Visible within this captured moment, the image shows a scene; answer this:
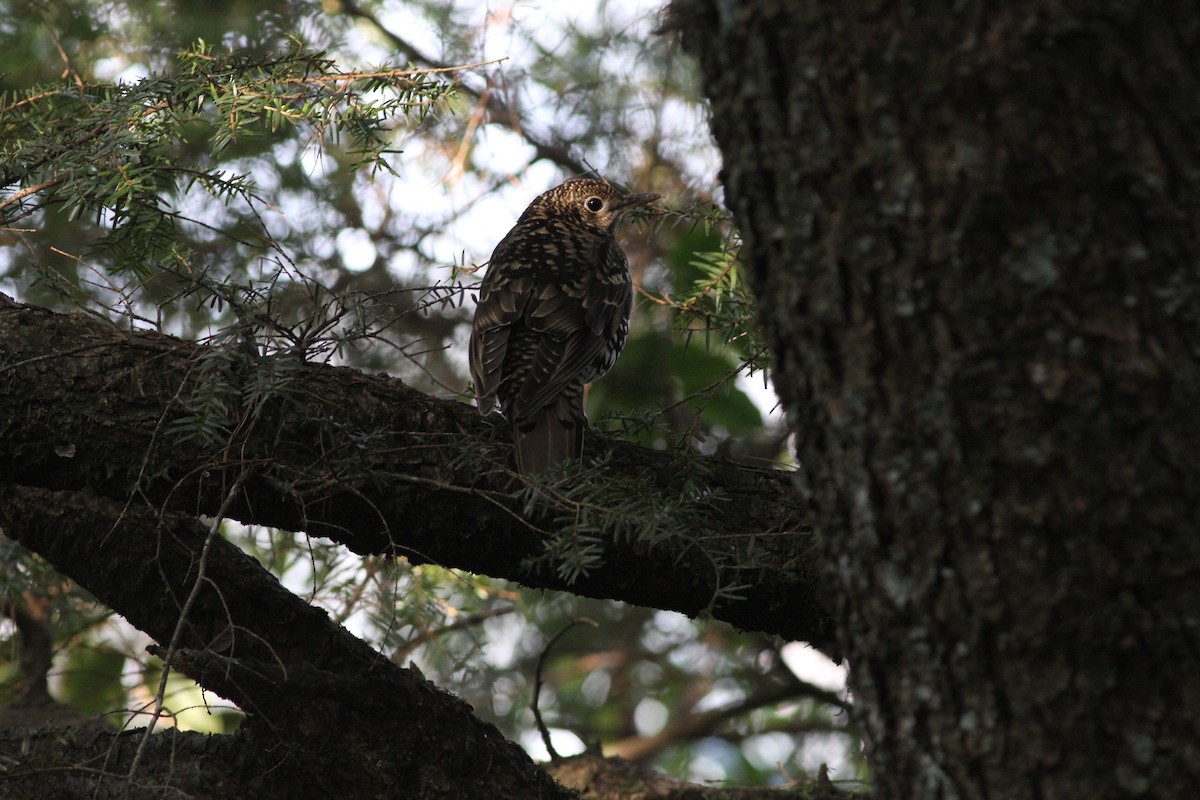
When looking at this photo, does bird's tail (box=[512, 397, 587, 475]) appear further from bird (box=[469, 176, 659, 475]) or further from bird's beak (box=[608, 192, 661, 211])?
bird's beak (box=[608, 192, 661, 211])

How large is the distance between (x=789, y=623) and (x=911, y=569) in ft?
5.18

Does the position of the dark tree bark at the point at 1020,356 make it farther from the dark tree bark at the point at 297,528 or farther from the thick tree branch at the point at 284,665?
the thick tree branch at the point at 284,665

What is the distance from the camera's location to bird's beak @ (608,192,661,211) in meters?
4.45

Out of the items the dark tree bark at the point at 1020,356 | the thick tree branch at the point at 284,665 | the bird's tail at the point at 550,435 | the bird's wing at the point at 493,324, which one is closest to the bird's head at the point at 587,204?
the bird's wing at the point at 493,324

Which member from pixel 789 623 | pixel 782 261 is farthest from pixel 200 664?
pixel 782 261

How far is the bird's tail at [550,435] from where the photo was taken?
124 inches

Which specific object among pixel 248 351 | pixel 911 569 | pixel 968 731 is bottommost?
pixel 968 731

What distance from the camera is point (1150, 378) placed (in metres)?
1.36

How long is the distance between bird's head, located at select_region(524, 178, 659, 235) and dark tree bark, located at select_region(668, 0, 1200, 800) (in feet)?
11.5

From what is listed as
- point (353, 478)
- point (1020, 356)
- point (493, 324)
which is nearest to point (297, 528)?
point (353, 478)

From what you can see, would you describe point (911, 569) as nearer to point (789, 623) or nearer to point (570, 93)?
point (789, 623)

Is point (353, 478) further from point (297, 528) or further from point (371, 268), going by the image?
point (371, 268)

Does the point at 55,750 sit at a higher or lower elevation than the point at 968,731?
higher

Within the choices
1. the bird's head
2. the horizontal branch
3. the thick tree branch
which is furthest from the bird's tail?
the bird's head
